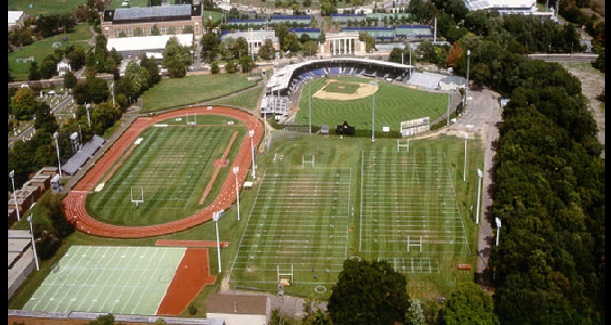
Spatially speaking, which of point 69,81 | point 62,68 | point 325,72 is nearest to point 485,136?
point 325,72

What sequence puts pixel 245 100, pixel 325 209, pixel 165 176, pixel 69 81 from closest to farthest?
1. pixel 325 209
2. pixel 165 176
3. pixel 245 100
4. pixel 69 81

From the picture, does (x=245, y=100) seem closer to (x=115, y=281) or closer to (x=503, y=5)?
(x=115, y=281)

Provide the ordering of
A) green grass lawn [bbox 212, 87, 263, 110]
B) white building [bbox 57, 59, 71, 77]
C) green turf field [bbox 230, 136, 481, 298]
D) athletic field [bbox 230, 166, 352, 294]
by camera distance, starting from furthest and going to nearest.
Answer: white building [bbox 57, 59, 71, 77], green grass lawn [bbox 212, 87, 263, 110], green turf field [bbox 230, 136, 481, 298], athletic field [bbox 230, 166, 352, 294]

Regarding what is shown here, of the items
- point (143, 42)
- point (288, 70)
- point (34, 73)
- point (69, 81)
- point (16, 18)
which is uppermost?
point (16, 18)

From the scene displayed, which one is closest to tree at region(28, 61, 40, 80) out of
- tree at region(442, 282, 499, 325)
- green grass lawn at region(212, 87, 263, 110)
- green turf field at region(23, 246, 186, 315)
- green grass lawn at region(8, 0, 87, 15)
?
green grass lawn at region(8, 0, 87, 15)

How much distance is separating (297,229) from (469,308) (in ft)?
77.6

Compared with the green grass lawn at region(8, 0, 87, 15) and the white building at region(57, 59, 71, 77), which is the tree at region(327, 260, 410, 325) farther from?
the green grass lawn at region(8, 0, 87, 15)

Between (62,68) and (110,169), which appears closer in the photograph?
(110,169)

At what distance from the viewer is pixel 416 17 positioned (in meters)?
169

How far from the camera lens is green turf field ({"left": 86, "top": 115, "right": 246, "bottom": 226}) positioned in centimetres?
7681

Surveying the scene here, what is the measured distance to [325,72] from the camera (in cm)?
13425

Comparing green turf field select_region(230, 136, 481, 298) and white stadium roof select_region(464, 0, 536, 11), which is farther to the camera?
white stadium roof select_region(464, 0, 536, 11)

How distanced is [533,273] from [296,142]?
46150 millimetres

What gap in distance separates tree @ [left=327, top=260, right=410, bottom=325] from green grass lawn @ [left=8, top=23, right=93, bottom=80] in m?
89.8
